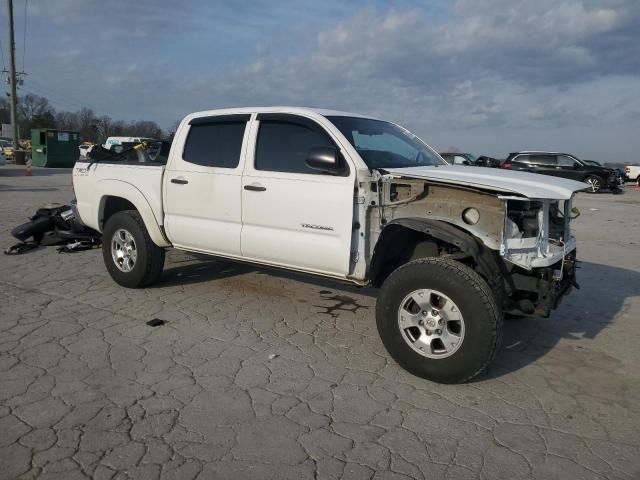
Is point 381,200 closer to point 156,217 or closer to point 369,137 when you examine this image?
point 369,137

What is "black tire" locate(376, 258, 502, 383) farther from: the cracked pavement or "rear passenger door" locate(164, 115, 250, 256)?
"rear passenger door" locate(164, 115, 250, 256)

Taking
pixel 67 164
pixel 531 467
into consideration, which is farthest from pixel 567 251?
pixel 67 164

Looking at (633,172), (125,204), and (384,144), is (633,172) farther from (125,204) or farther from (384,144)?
(125,204)

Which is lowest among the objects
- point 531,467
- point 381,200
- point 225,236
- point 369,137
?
point 531,467

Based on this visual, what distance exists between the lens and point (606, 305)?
588cm

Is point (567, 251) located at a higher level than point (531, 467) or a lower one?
higher

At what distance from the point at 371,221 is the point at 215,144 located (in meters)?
2.00

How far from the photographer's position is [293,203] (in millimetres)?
4711

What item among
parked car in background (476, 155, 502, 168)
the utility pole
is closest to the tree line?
the utility pole

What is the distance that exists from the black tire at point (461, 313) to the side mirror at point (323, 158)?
Answer: 3.35ft

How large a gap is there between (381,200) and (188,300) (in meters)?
2.55

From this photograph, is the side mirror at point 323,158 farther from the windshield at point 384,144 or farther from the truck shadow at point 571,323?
the truck shadow at point 571,323

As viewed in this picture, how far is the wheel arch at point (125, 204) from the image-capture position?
19.0 feet

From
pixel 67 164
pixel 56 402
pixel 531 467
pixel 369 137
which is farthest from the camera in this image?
pixel 67 164
